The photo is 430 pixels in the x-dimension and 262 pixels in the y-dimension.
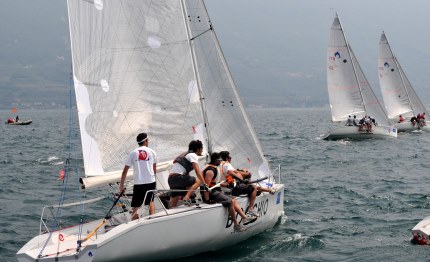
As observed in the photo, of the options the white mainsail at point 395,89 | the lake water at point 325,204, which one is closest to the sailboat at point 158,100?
the lake water at point 325,204

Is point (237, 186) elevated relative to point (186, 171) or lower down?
lower down

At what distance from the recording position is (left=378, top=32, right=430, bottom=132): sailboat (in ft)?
167

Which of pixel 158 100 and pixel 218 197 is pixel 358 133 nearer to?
pixel 158 100

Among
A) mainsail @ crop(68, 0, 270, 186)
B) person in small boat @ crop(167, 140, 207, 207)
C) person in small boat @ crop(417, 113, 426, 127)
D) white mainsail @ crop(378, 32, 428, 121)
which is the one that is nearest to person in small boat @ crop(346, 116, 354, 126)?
person in small boat @ crop(417, 113, 426, 127)

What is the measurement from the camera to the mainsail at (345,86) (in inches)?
Answer: 1720

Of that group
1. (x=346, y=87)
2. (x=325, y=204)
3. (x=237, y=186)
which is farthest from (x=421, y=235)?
(x=346, y=87)

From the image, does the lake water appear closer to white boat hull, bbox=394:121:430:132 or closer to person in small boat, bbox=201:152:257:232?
person in small boat, bbox=201:152:257:232

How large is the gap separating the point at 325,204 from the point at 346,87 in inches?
1082

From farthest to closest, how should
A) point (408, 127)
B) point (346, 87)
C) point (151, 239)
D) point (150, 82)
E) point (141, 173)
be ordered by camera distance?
point (408, 127) → point (346, 87) → point (150, 82) → point (141, 173) → point (151, 239)

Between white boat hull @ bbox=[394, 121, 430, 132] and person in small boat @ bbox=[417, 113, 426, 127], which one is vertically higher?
person in small boat @ bbox=[417, 113, 426, 127]

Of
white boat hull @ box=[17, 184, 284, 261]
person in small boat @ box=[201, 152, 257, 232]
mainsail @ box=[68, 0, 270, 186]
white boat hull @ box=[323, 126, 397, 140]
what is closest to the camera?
white boat hull @ box=[17, 184, 284, 261]

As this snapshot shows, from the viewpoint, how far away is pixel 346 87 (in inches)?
1747

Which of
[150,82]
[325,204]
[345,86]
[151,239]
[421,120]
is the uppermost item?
[345,86]

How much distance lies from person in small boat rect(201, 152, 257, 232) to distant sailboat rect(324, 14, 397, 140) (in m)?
31.4
